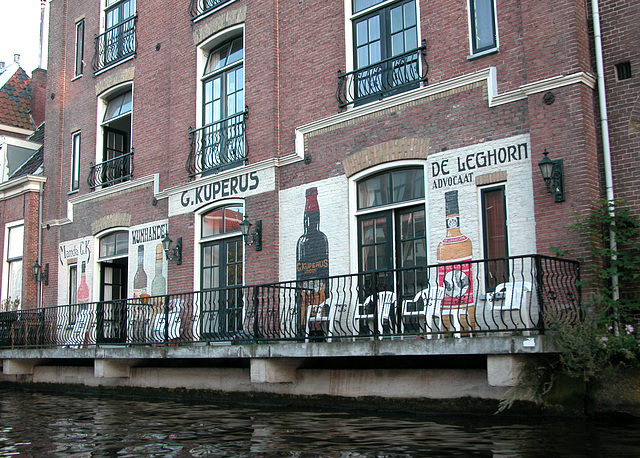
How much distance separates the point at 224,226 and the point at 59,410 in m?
4.70

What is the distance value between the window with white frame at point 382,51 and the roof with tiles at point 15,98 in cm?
1491

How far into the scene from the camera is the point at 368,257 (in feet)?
39.5

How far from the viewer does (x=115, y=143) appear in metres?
18.9

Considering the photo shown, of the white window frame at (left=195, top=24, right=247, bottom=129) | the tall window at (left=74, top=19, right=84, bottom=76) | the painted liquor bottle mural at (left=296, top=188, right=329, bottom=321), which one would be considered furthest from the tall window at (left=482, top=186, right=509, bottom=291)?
the tall window at (left=74, top=19, right=84, bottom=76)

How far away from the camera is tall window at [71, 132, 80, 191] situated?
1903cm

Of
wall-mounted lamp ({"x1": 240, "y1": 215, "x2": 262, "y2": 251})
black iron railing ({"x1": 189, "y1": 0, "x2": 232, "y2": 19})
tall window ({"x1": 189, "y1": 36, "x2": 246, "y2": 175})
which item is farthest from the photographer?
black iron railing ({"x1": 189, "y1": 0, "x2": 232, "y2": 19})

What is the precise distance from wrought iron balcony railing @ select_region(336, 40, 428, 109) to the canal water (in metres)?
5.31

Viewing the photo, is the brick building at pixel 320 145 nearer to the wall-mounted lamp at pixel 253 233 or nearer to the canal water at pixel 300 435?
the wall-mounted lamp at pixel 253 233

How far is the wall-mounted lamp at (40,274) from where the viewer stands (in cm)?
1922

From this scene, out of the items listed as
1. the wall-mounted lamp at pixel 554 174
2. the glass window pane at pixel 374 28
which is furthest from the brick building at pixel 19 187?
the wall-mounted lamp at pixel 554 174

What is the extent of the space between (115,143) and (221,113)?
494cm

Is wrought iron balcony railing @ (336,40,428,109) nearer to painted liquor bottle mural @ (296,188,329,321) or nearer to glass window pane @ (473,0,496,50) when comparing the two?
glass window pane @ (473,0,496,50)

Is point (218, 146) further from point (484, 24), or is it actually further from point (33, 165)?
point (33, 165)

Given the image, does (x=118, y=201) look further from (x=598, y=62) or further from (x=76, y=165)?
(x=598, y=62)
